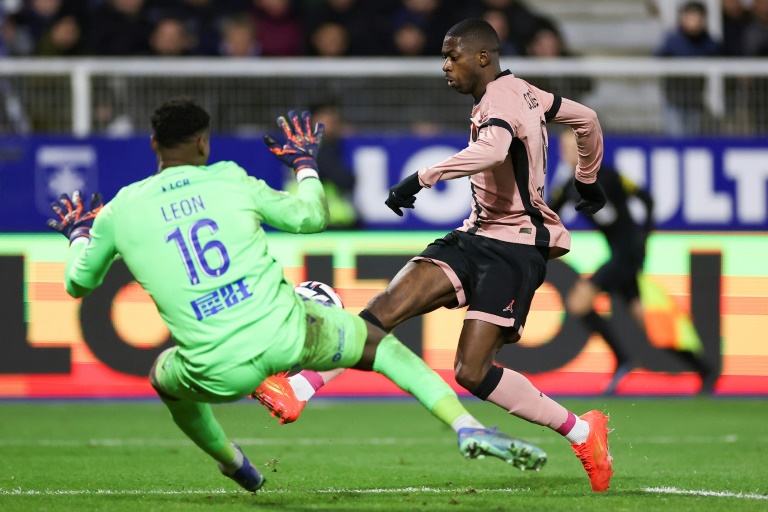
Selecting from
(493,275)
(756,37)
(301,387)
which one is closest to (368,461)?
(301,387)

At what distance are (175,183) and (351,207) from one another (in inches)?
277

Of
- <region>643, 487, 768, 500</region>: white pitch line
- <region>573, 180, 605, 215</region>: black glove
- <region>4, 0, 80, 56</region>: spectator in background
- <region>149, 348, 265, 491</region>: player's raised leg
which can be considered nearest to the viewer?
<region>149, 348, 265, 491</region>: player's raised leg

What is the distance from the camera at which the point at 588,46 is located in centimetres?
1546

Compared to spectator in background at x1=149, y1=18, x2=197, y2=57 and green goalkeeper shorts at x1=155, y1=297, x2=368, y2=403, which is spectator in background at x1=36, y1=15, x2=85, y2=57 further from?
green goalkeeper shorts at x1=155, y1=297, x2=368, y2=403

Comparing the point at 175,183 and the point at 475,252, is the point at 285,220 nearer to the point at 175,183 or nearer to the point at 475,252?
the point at 175,183

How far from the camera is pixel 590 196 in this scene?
23.4ft

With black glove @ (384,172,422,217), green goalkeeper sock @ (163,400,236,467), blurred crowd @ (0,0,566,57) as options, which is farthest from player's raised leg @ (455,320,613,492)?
blurred crowd @ (0,0,566,57)

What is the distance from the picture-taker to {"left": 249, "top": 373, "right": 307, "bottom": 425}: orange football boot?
645cm

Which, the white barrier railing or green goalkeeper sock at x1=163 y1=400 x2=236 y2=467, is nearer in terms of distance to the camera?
green goalkeeper sock at x1=163 y1=400 x2=236 y2=467

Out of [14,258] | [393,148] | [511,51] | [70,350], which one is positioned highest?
[511,51]

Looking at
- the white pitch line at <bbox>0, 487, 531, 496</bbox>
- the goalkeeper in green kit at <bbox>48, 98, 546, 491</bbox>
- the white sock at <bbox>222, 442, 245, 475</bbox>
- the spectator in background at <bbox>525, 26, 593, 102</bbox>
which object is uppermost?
the spectator in background at <bbox>525, 26, 593, 102</bbox>

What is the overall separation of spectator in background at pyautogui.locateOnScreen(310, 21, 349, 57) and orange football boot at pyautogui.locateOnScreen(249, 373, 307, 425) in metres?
7.13

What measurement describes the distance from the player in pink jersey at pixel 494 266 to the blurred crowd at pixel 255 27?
22.1ft

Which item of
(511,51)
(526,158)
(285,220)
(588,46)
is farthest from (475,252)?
(588,46)
